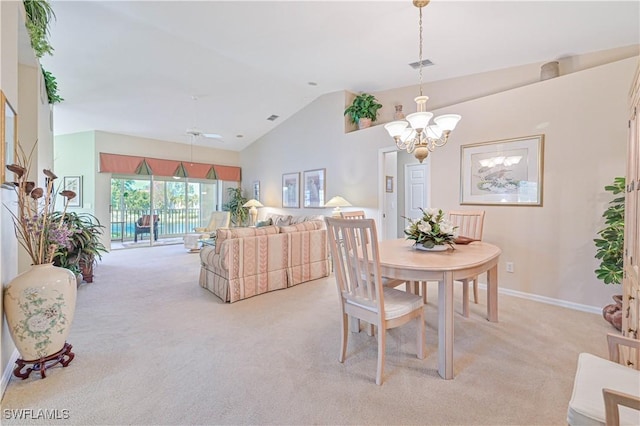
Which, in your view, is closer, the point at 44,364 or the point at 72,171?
the point at 44,364

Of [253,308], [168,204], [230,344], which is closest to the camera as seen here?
[230,344]

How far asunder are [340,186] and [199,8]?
12.5ft

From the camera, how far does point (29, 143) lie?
290cm

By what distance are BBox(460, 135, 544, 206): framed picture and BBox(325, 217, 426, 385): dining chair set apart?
237 cm

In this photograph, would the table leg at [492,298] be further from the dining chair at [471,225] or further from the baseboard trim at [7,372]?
the baseboard trim at [7,372]

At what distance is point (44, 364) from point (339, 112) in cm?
560

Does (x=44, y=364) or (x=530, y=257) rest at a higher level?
(x=530, y=257)

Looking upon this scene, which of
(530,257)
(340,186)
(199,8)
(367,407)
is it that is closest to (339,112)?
(340,186)

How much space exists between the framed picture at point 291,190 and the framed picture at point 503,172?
4049 millimetres

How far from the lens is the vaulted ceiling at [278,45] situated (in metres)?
2.98

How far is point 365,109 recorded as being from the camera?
5.56 meters

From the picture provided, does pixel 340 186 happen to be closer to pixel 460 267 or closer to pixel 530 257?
pixel 530 257

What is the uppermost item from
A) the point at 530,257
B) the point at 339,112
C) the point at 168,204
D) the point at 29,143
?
the point at 339,112

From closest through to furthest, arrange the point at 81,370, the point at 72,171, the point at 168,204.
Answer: the point at 81,370 → the point at 72,171 → the point at 168,204
